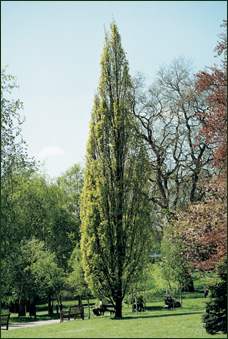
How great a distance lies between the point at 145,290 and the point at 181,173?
30.4 feet

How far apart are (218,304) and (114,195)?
6891 mm

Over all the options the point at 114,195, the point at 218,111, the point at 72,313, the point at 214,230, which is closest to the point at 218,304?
the point at 214,230

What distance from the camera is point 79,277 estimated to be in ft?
70.4

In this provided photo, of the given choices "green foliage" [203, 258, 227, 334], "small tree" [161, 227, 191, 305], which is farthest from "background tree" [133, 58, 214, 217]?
"green foliage" [203, 258, 227, 334]

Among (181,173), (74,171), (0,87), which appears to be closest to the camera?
(0,87)

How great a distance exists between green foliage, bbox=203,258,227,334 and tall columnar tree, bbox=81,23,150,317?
18.0 feet

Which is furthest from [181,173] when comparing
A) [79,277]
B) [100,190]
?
[100,190]

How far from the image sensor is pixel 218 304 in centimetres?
1027

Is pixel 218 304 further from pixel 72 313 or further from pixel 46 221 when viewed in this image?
pixel 46 221

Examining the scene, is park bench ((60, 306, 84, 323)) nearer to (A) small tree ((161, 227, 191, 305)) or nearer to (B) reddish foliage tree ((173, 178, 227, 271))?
(A) small tree ((161, 227, 191, 305))

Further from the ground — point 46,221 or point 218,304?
point 46,221

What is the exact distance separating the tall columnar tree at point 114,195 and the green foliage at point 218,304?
18.0 ft

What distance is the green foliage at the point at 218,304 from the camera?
1005 cm

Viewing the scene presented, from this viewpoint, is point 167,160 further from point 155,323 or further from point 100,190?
point 155,323
